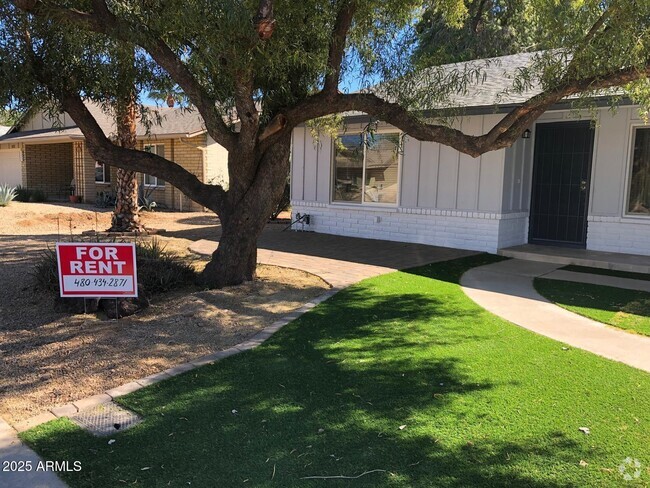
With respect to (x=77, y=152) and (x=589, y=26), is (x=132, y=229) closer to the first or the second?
(x=589, y=26)

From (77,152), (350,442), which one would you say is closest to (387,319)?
(350,442)

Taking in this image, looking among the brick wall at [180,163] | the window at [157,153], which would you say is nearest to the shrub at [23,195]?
the brick wall at [180,163]

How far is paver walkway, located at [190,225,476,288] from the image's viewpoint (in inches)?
355

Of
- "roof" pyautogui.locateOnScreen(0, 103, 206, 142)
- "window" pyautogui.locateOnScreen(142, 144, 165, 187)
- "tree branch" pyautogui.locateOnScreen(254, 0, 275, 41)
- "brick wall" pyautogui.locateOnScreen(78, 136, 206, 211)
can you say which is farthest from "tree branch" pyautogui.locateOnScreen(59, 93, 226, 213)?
"window" pyautogui.locateOnScreen(142, 144, 165, 187)

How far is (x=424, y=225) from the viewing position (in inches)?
478

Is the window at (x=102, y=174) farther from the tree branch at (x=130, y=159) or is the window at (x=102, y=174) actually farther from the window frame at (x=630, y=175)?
the window frame at (x=630, y=175)

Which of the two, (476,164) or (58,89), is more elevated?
(58,89)

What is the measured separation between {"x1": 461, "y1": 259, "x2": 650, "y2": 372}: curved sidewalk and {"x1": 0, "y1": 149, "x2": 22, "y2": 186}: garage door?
25.8 metres

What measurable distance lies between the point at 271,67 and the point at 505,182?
632 centimetres

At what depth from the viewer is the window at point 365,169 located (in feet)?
41.7

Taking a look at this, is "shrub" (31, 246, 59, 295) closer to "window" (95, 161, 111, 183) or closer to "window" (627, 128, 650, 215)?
"window" (627, 128, 650, 215)

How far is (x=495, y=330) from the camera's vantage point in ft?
19.2

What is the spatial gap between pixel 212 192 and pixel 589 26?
17.5 ft

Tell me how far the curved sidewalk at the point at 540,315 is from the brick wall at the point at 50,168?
23851mm
